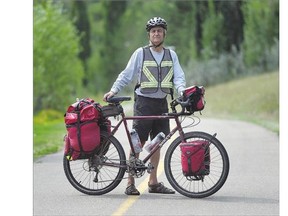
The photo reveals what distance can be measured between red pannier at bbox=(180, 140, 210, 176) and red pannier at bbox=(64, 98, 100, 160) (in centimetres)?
84

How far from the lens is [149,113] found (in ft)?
33.1

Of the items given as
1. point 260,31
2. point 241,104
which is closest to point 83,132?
point 241,104

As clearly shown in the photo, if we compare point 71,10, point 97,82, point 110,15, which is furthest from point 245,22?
point 110,15

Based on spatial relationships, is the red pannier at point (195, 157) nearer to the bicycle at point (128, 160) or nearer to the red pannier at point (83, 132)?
the bicycle at point (128, 160)

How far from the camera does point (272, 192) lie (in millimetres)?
10328

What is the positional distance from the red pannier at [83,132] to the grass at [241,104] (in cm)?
1045

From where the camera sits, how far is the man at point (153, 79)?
993 centimetres

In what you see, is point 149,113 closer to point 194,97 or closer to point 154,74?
point 154,74

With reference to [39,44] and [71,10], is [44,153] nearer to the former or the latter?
[39,44]

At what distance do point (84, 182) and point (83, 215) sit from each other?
1.53 meters

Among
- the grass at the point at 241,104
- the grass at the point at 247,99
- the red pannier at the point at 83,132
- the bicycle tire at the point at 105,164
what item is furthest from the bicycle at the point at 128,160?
the grass at the point at 247,99

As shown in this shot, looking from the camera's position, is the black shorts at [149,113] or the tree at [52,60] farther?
the tree at [52,60]

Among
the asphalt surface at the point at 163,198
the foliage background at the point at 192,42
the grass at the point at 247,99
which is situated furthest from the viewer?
the foliage background at the point at 192,42

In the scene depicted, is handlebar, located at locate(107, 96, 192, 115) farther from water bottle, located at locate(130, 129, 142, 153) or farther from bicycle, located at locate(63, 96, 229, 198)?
water bottle, located at locate(130, 129, 142, 153)
